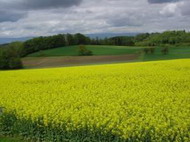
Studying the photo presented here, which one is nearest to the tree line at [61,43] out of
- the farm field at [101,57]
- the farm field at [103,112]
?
the farm field at [101,57]

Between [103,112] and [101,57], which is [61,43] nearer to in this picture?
[101,57]

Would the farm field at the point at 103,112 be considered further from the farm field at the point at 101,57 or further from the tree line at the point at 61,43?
the tree line at the point at 61,43

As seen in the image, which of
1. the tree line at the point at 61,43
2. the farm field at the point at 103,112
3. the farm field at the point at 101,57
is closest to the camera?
the farm field at the point at 103,112

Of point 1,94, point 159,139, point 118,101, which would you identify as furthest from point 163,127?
point 1,94

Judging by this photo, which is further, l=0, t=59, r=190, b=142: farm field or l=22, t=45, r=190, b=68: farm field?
l=22, t=45, r=190, b=68: farm field

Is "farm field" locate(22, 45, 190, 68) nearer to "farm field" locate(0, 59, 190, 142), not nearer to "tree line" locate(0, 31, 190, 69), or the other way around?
"tree line" locate(0, 31, 190, 69)

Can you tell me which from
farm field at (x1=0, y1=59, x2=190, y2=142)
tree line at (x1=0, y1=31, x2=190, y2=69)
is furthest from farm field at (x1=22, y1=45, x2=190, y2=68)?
farm field at (x1=0, y1=59, x2=190, y2=142)

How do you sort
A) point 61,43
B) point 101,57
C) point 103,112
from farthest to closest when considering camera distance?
point 61,43 < point 101,57 < point 103,112

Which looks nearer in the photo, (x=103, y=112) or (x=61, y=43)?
(x=103, y=112)

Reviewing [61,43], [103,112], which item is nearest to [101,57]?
[61,43]

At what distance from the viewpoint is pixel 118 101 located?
10.4 m

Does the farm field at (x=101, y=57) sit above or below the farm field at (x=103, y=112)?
below

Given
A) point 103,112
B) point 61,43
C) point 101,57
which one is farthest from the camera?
point 61,43

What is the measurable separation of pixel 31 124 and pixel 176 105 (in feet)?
14.5
